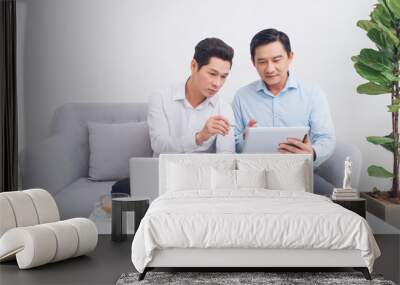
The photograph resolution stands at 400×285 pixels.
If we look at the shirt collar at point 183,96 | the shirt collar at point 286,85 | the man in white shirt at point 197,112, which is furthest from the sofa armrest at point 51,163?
the shirt collar at point 286,85

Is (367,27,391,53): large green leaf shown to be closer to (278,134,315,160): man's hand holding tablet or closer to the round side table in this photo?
(278,134,315,160): man's hand holding tablet

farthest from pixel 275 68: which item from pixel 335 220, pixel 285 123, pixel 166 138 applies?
pixel 335 220

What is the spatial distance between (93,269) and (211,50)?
282 cm

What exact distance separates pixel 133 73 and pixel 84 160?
3.36ft

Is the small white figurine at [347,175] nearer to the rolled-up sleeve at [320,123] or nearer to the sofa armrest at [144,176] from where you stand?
the rolled-up sleeve at [320,123]

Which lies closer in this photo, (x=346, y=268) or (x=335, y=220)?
(x=335, y=220)

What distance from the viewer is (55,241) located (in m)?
5.25

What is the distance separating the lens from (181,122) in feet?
23.2

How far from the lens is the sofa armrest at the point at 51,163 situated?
7062mm

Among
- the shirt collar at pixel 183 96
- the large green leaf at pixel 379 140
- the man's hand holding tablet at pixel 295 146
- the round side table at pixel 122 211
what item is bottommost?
the round side table at pixel 122 211

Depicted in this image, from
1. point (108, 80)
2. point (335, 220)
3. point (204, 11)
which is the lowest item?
point (335, 220)

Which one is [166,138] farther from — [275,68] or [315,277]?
[315,277]

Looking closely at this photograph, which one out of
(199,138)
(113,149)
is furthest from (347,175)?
(113,149)

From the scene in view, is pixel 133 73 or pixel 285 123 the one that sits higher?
pixel 133 73
